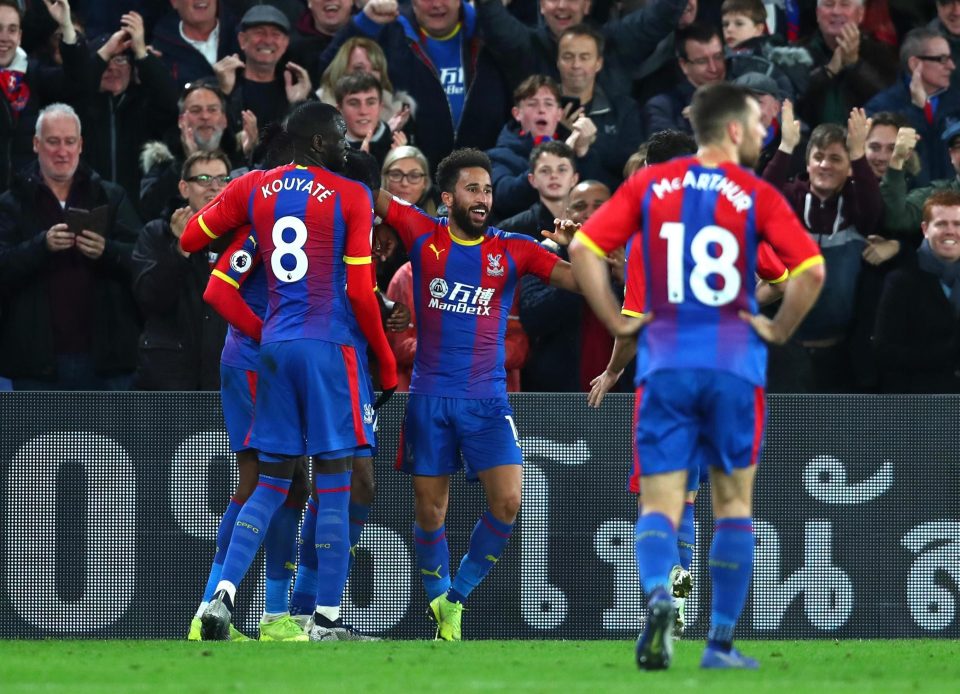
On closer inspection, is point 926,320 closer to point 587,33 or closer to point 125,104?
point 587,33

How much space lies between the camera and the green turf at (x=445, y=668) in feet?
20.9

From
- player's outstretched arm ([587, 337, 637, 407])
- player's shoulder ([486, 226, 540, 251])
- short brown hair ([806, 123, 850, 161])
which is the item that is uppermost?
short brown hair ([806, 123, 850, 161])

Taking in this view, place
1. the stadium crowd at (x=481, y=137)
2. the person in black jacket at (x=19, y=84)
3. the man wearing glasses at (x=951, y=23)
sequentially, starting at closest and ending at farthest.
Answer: the stadium crowd at (x=481, y=137) < the person in black jacket at (x=19, y=84) < the man wearing glasses at (x=951, y=23)

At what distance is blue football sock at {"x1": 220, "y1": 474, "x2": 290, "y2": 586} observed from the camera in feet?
27.2

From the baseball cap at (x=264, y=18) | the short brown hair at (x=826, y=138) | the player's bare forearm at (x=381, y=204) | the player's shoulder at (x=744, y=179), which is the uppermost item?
the baseball cap at (x=264, y=18)

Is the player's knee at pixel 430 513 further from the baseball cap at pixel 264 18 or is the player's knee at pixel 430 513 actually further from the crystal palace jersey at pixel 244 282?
the baseball cap at pixel 264 18

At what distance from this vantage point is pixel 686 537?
919cm

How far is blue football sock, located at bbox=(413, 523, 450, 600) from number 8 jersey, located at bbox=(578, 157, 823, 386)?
2987 mm

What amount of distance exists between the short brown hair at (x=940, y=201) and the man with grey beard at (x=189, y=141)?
468cm

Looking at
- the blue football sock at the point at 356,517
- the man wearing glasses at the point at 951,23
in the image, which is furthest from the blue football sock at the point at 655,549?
the man wearing glasses at the point at 951,23

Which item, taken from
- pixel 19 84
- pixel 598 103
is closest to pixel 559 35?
pixel 598 103

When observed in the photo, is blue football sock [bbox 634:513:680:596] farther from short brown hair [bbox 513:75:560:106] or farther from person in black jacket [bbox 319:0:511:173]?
person in black jacket [bbox 319:0:511:173]

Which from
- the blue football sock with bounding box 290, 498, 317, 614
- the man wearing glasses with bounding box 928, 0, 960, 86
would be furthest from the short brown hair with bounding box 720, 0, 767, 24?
the blue football sock with bounding box 290, 498, 317, 614

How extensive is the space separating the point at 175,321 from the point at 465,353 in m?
2.40
